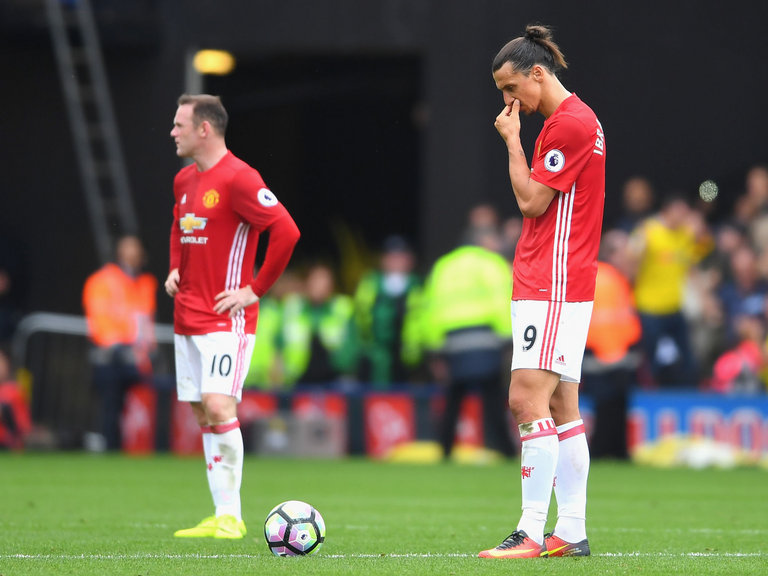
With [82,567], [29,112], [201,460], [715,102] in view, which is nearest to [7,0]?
[29,112]

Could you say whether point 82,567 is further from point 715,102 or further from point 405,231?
point 405,231

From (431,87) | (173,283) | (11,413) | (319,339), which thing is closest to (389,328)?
(319,339)

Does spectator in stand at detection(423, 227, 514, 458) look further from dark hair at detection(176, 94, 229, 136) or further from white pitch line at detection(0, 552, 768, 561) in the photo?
white pitch line at detection(0, 552, 768, 561)

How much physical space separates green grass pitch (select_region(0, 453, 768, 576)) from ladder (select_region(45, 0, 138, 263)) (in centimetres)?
562

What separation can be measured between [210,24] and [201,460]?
23.8ft

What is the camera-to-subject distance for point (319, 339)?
18.3 metres

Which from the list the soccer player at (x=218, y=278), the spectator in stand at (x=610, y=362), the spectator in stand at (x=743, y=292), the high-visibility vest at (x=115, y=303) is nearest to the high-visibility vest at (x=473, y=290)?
the spectator in stand at (x=610, y=362)

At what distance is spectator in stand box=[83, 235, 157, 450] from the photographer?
1683 cm

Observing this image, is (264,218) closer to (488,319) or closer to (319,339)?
(488,319)

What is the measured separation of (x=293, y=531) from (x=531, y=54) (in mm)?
2436

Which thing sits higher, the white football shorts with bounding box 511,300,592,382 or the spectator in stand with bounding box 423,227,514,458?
the spectator in stand with bounding box 423,227,514,458

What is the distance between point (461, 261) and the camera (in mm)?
15172

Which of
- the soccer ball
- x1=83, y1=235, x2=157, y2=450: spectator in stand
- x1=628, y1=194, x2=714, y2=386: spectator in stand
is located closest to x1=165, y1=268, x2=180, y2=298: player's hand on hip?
the soccer ball

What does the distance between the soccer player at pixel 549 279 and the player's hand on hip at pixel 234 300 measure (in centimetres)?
173
